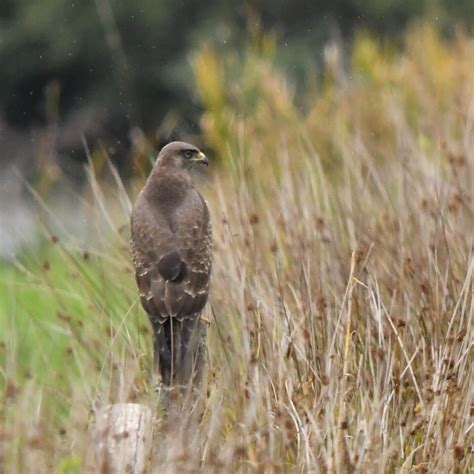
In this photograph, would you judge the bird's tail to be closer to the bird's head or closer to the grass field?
the grass field

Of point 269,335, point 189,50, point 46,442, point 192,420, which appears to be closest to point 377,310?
point 269,335

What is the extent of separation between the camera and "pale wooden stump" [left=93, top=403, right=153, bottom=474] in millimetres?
4016

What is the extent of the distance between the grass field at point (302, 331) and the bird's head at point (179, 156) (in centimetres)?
29

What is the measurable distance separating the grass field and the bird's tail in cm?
13

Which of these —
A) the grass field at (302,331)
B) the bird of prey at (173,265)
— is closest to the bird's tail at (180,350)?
the bird of prey at (173,265)

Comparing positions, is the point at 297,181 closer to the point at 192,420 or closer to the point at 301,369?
the point at 301,369

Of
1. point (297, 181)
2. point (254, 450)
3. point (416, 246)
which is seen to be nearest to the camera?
point (254, 450)

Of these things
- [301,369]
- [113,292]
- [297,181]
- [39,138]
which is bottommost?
[301,369]

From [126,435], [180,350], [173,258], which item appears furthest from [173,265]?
[126,435]

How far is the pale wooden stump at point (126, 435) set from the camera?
158 inches

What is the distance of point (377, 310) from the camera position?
16.2 ft

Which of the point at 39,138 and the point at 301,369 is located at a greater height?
the point at 39,138

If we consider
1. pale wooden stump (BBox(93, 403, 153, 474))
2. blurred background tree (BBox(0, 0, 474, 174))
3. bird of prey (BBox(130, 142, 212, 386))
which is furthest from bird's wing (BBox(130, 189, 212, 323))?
blurred background tree (BBox(0, 0, 474, 174))

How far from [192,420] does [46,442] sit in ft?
2.05
